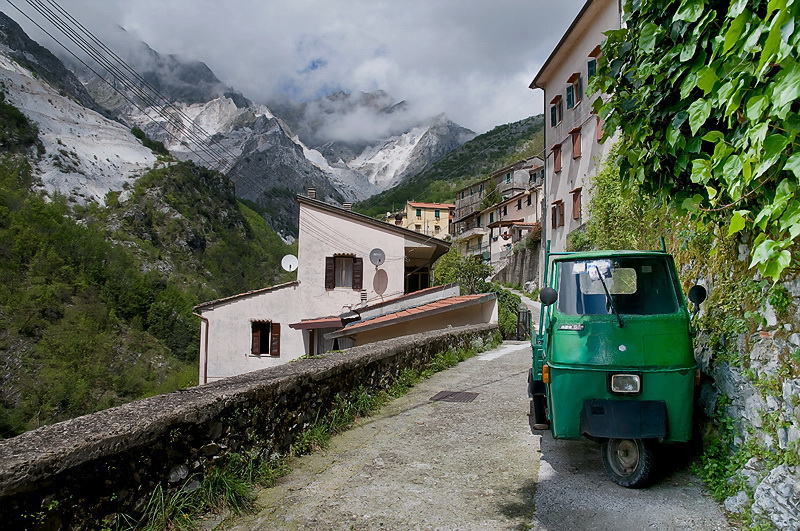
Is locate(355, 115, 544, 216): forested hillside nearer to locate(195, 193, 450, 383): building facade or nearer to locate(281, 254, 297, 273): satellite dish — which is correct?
locate(281, 254, 297, 273): satellite dish

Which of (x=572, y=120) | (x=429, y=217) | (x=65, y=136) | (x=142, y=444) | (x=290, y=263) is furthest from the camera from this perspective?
(x=65, y=136)

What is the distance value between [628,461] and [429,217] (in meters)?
80.0

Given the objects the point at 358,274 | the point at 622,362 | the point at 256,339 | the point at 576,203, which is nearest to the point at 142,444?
the point at 622,362

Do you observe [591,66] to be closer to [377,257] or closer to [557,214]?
[557,214]

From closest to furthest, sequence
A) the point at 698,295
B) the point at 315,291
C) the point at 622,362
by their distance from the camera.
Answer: the point at 622,362
the point at 698,295
the point at 315,291

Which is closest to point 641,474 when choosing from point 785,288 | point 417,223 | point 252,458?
point 785,288

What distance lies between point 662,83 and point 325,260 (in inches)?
817

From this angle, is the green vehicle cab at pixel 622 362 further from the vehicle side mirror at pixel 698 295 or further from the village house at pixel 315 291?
the village house at pixel 315 291

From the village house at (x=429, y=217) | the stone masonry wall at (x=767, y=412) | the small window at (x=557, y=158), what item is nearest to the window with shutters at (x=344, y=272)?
the small window at (x=557, y=158)

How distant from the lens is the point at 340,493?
4195mm

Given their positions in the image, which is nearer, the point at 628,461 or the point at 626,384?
the point at 626,384

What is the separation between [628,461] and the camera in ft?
14.1

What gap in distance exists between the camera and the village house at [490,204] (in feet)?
193

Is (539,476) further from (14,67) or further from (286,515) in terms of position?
(14,67)
